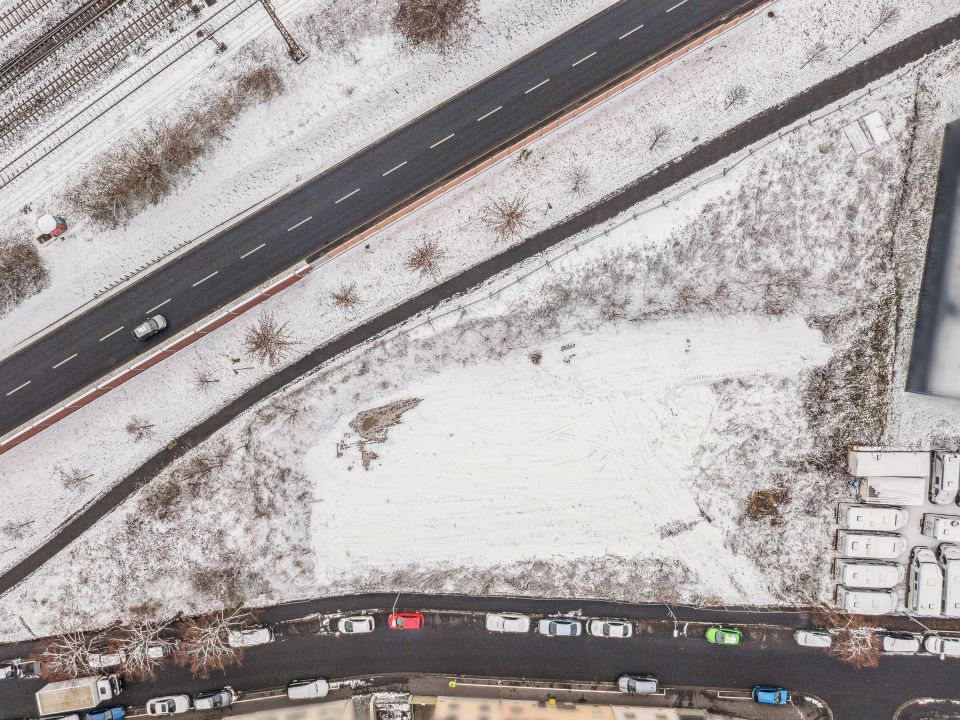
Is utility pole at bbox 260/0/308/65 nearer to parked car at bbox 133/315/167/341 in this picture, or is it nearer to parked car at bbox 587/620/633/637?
parked car at bbox 133/315/167/341

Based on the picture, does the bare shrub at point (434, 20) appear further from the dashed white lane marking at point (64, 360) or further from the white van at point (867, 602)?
the white van at point (867, 602)

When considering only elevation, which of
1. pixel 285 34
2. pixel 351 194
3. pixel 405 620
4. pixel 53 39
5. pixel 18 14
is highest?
pixel 18 14

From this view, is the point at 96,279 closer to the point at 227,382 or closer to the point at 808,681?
the point at 227,382

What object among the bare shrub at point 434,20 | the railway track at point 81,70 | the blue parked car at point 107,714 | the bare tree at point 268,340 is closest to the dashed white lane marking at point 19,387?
the bare tree at point 268,340

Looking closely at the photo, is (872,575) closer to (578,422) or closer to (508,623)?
(578,422)

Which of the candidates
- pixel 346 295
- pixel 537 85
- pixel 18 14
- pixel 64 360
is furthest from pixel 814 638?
pixel 18 14

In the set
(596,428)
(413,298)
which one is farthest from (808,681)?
(413,298)

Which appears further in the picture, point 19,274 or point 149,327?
point 19,274
